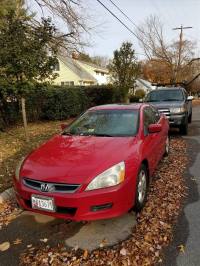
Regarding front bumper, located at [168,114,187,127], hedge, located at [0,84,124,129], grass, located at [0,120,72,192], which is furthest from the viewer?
hedge, located at [0,84,124,129]

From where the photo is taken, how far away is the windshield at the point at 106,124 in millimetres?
4668

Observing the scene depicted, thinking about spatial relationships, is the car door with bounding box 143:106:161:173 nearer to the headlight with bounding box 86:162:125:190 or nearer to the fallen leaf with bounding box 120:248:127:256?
the headlight with bounding box 86:162:125:190

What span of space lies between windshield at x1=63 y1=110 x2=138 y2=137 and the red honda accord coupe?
0.02 meters

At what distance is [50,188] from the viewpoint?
3.41 metres

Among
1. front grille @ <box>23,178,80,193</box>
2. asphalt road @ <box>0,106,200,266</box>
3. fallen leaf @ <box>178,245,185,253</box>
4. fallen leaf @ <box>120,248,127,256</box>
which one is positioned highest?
front grille @ <box>23,178,80,193</box>

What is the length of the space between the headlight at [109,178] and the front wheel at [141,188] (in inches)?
18.1

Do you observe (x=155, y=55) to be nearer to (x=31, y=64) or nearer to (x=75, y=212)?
(x=31, y=64)

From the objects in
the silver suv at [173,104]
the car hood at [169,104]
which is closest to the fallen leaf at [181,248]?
the silver suv at [173,104]

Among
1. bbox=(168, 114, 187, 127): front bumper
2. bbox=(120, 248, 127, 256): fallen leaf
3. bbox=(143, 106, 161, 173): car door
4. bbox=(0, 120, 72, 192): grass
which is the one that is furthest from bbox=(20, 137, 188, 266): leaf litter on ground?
bbox=(168, 114, 187, 127): front bumper

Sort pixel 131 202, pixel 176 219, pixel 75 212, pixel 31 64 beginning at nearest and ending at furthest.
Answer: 1. pixel 75 212
2. pixel 131 202
3. pixel 176 219
4. pixel 31 64

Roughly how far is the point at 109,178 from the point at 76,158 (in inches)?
23.4

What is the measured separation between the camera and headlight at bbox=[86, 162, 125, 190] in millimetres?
3330

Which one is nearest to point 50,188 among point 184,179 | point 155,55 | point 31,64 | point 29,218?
point 29,218

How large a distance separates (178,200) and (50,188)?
2160mm
